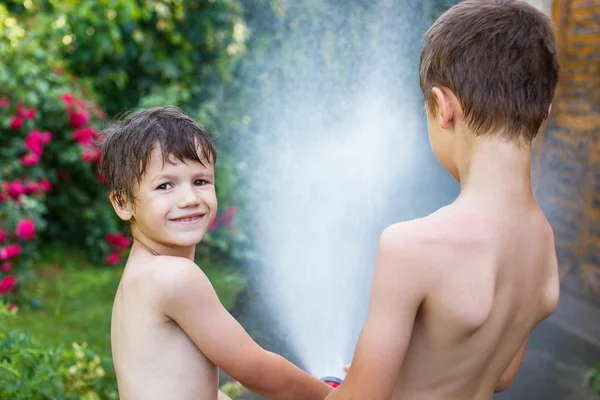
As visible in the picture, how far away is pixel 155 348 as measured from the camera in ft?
5.12

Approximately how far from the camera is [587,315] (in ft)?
11.4

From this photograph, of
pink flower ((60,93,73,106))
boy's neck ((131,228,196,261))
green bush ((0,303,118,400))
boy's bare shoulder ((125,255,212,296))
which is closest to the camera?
boy's bare shoulder ((125,255,212,296))

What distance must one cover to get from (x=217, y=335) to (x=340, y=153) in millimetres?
2419

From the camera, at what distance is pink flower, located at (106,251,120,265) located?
4.75 metres

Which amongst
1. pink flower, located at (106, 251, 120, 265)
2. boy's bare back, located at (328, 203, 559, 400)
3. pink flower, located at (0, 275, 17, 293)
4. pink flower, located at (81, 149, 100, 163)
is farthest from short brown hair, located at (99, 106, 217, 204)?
pink flower, located at (106, 251, 120, 265)

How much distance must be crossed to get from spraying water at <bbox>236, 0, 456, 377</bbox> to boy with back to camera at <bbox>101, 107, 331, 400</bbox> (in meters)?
1.03

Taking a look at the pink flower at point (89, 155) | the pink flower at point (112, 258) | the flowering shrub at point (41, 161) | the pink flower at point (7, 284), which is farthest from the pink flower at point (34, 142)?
the pink flower at point (112, 258)

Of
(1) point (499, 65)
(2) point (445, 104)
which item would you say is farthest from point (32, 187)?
(1) point (499, 65)

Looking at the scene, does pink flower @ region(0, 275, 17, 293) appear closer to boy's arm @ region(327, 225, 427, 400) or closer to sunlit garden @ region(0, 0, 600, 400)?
sunlit garden @ region(0, 0, 600, 400)

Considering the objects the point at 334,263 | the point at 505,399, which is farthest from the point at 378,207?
the point at 505,399

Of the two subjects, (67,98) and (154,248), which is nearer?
(154,248)

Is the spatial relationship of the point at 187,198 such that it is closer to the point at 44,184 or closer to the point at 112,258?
the point at 44,184

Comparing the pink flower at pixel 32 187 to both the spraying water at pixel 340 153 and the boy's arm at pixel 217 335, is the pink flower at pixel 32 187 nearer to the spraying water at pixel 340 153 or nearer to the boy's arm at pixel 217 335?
the spraying water at pixel 340 153

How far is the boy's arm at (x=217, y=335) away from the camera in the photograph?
154cm
